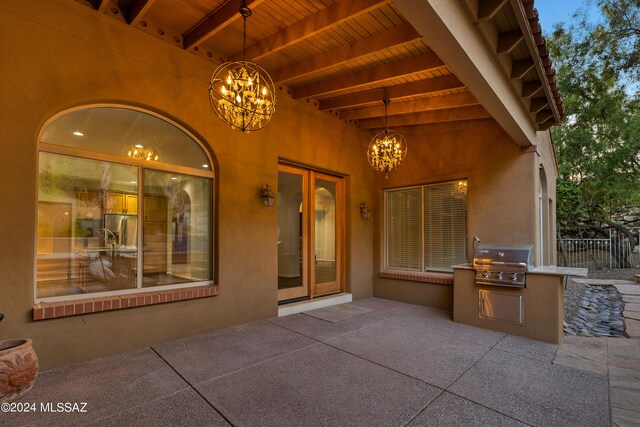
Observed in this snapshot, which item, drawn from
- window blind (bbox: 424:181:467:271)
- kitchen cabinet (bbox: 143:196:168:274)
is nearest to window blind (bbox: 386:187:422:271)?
window blind (bbox: 424:181:467:271)

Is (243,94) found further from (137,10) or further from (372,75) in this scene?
(372,75)

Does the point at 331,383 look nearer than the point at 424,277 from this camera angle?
Yes

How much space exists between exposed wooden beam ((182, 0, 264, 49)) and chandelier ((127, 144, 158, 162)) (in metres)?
1.38

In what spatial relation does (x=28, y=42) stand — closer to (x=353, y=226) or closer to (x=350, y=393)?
(x=350, y=393)

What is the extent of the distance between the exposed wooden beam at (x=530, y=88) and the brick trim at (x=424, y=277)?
9.79ft

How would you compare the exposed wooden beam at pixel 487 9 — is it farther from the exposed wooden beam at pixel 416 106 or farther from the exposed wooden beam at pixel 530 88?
the exposed wooden beam at pixel 416 106

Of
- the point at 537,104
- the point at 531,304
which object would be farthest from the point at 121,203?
the point at 537,104

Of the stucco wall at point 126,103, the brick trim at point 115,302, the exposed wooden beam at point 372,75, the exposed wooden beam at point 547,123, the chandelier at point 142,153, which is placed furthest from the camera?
the exposed wooden beam at point 547,123

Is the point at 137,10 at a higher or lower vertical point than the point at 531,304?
higher

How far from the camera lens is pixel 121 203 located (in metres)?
3.63

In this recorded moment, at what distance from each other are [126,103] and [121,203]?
1.13m

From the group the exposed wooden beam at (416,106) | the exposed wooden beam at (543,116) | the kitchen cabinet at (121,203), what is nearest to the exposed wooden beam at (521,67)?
the exposed wooden beam at (416,106)

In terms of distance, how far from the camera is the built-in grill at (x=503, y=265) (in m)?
4.11

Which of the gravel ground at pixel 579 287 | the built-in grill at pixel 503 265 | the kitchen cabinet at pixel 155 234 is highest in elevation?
the kitchen cabinet at pixel 155 234
